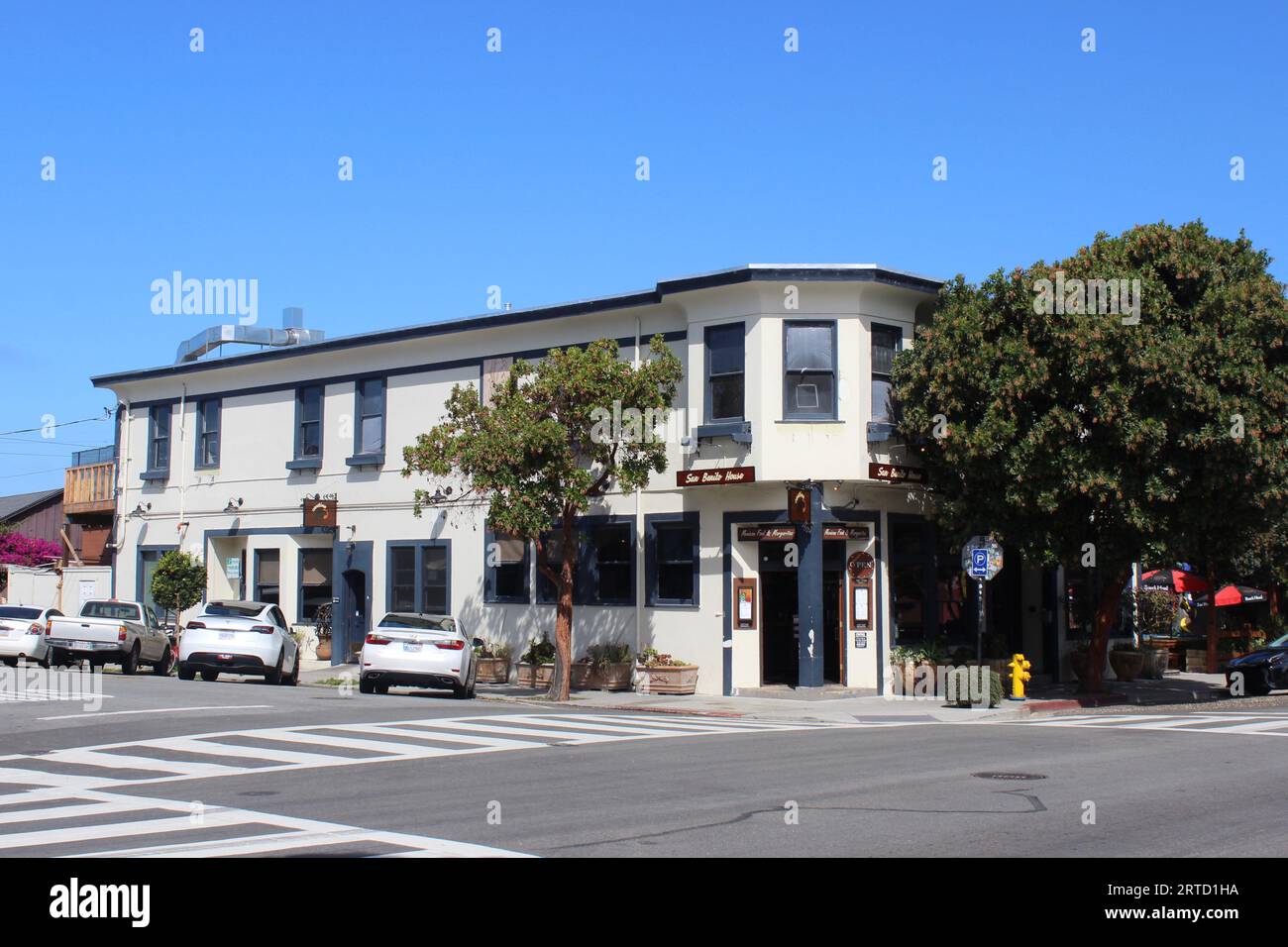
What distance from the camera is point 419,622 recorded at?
77.7ft

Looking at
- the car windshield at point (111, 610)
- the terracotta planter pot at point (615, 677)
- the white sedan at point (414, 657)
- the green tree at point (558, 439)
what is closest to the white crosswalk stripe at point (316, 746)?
the white sedan at point (414, 657)

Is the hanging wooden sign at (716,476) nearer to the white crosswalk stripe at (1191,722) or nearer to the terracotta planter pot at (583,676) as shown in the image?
the terracotta planter pot at (583,676)

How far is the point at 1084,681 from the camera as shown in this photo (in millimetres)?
26141

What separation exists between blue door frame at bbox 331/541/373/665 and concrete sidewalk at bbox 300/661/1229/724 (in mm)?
4122

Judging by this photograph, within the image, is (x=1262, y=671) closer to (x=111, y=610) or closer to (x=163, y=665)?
(x=163, y=665)

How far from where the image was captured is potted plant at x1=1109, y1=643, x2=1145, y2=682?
30.1 metres

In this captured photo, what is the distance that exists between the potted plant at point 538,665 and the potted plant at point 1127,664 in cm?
1288

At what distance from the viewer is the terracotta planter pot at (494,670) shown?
2858cm

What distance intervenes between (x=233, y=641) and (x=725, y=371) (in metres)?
10.7

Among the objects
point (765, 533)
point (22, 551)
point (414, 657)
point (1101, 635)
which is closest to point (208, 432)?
point (414, 657)

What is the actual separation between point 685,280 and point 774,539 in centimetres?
527

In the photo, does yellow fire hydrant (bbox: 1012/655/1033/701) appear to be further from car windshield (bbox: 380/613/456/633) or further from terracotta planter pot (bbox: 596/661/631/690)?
car windshield (bbox: 380/613/456/633)
